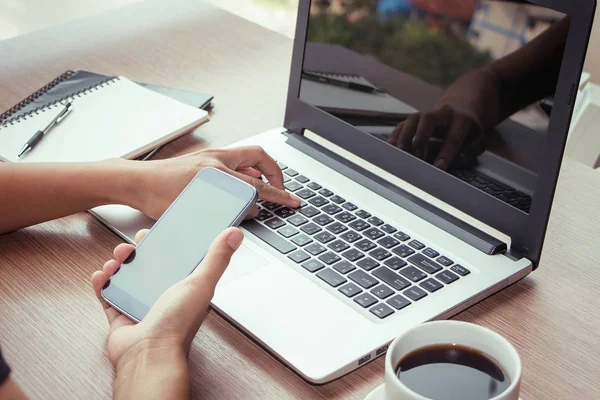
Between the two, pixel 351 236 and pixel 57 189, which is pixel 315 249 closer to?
pixel 351 236

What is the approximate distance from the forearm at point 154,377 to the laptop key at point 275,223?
246 mm

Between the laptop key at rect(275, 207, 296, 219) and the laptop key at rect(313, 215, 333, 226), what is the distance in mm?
32

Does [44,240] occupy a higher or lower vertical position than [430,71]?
lower

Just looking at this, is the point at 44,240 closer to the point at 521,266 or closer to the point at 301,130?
the point at 301,130

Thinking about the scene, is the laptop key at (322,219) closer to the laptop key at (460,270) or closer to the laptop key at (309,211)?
the laptop key at (309,211)

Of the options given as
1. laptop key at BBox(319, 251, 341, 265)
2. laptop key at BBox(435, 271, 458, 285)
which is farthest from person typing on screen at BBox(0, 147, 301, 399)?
laptop key at BBox(435, 271, 458, 285)

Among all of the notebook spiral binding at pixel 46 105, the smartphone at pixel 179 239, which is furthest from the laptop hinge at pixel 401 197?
the notebook spiral binding at pixel 46 105

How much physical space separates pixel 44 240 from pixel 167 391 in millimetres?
334

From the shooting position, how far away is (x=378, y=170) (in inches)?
39.1

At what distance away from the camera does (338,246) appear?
834mm

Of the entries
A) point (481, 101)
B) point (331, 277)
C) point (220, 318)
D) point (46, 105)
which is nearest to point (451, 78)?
point (481, 101)

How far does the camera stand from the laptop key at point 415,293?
2.49 feet

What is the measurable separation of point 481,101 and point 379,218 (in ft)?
0.61

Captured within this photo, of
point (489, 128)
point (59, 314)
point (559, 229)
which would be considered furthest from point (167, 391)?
point (559, 229)
